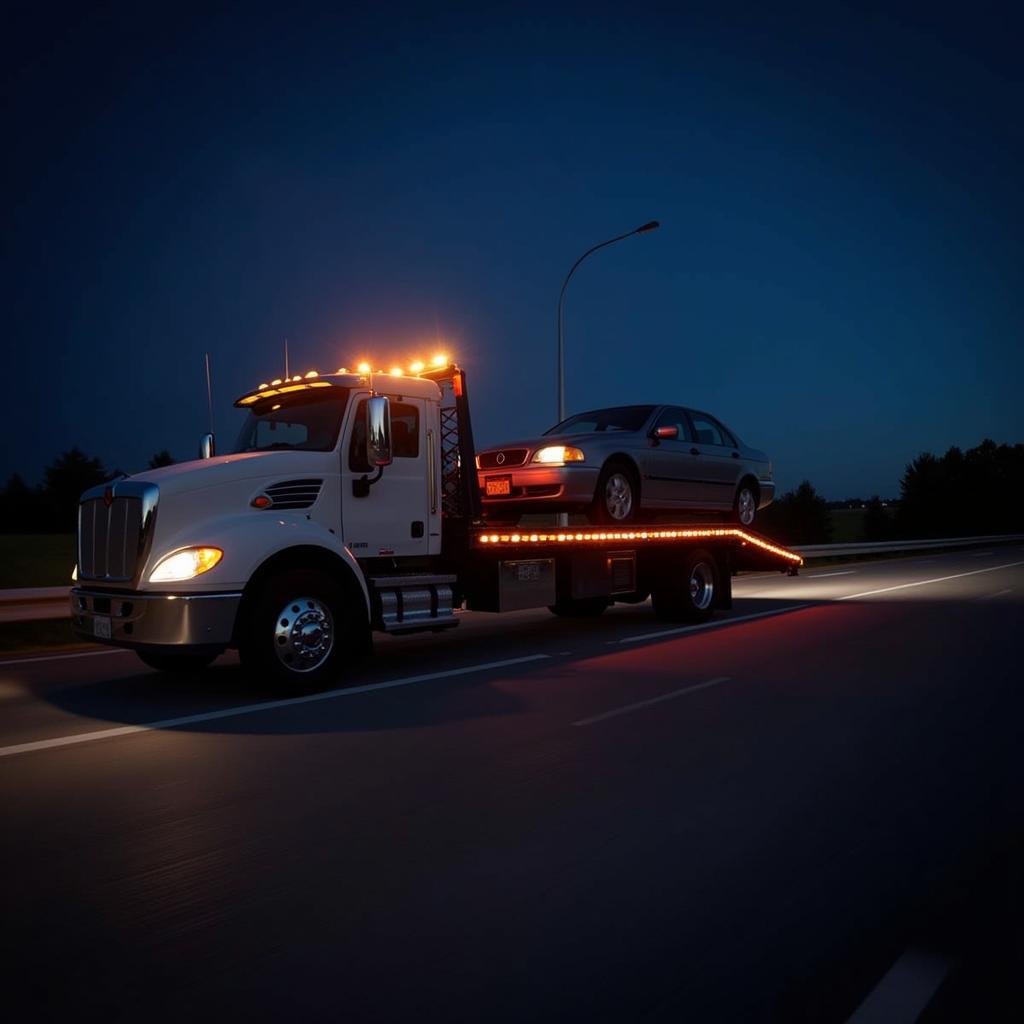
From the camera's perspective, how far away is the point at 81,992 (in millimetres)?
2676

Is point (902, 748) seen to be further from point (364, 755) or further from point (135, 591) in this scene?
point (135, 591)

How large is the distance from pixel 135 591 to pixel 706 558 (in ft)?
26.0

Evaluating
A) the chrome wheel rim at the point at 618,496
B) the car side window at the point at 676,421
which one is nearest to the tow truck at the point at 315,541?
the chrome wheel rim at the point at 618,496

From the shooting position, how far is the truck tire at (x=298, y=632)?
23.5ft

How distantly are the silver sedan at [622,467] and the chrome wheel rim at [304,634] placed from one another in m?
3.18

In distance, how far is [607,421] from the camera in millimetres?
12047

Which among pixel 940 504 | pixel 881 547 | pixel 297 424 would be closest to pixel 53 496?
pixel 881 547

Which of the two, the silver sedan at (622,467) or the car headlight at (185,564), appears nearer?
the car headlight at (185,564)

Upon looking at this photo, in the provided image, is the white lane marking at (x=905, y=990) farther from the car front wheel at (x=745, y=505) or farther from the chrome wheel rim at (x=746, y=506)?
the chrome wheel rim at (x=746, y=506)

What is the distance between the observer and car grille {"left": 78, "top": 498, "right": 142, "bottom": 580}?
7.18m

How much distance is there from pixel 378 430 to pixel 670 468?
17.6ft

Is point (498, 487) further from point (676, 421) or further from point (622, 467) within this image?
point (676, 421)

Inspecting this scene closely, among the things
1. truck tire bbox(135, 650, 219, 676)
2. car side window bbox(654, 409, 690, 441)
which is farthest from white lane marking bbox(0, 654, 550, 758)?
car side window bbox(654, 409, 690, 441)

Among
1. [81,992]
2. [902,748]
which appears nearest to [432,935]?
[81,992]
